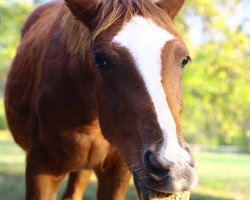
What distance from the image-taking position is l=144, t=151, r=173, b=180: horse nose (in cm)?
224

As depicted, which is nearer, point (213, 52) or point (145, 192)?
point (145, 192)

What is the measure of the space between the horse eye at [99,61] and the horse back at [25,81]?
1.13 m

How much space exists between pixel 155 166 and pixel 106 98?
2.27 ft

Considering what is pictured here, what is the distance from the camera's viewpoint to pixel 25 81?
14.1 feet

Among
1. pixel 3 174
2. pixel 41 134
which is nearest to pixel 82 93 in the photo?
pixel 41 134

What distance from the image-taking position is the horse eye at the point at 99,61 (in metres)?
2.74

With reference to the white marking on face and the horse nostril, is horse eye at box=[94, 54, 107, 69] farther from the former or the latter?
the horse nostril

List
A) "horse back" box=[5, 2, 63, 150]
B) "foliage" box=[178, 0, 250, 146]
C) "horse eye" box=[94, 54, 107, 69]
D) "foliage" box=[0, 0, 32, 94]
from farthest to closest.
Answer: "foliage" box=[0, 0, 32, 94] < "foliage" box=[178, 0, 250, 146] < "horse back" box=[5, 2, 63, 150] < "horse eye" box=[94, 54, 107, 69]

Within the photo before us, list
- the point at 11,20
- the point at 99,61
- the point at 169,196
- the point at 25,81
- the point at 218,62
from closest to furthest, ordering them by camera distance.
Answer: the point at 169,196 < the point at 99,61 < the point at 25,81 < the point at 218,62 < the point at 11,20

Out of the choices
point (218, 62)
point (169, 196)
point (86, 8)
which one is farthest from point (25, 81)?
point (218, 62)

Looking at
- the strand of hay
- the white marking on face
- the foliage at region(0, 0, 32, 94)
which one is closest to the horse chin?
the strand of hay

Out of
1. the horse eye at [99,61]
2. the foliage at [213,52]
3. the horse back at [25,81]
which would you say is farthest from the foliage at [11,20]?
the horse eye at [99,61]

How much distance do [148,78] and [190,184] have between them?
1.84 feet

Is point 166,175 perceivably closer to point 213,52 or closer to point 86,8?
point 86,8
